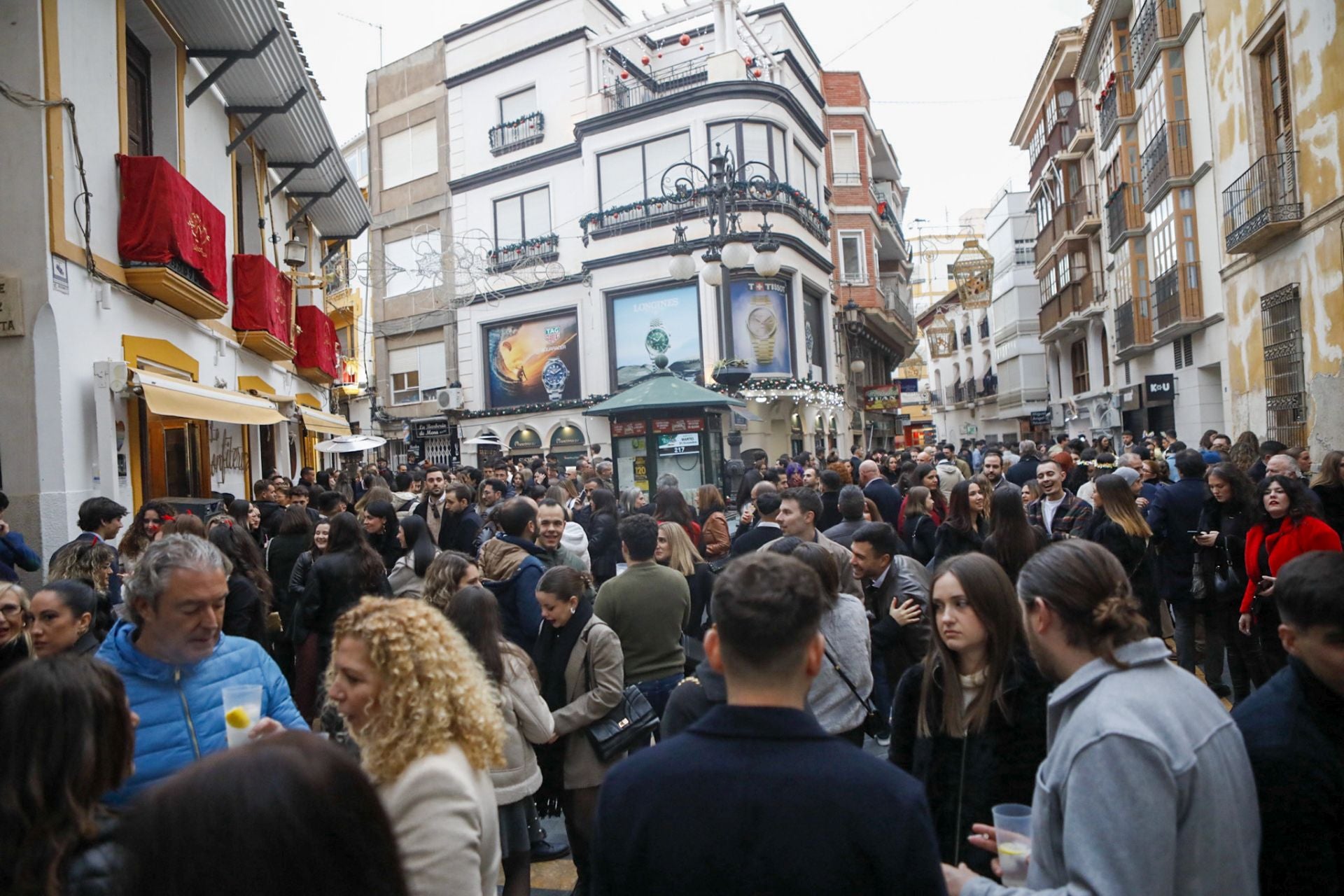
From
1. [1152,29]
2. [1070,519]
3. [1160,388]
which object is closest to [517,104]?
[1152,29]

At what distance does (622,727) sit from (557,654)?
460 millimetres

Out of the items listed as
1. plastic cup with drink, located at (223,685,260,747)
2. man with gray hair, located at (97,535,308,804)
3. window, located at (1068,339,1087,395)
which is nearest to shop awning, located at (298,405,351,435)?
man with gray hair, located at (97,535,308,804)

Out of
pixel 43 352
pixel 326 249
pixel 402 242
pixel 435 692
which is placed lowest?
pixel 435 692

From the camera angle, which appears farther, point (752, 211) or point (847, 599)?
point (752, 211)

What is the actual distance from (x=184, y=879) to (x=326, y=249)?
2336 centimetres

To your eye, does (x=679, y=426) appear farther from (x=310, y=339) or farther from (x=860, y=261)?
(x=860, y=261)

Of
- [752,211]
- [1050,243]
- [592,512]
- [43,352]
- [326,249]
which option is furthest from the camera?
[1050,243]

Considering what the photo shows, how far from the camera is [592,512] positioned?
8.91m

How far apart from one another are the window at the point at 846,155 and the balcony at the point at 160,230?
87.2 feet

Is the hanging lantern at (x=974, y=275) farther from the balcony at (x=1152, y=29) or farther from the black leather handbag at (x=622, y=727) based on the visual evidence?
the black leather handbag at (x=622, y=727)

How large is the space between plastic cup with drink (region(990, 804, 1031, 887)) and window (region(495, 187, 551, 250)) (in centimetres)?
2711

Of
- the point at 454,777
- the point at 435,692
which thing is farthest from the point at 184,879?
the point at 435,692

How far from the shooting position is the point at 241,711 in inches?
99.4

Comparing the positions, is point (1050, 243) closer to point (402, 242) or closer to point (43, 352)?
point (402, 242)
